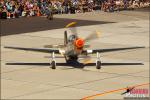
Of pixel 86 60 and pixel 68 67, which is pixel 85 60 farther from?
pixel 68 67

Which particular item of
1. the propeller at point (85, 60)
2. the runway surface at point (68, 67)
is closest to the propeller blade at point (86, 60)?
the propeller at point (85, 60)

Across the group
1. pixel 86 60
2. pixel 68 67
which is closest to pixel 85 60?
pixel 86 60

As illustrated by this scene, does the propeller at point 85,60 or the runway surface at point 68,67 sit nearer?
the runway surface at point 68,67

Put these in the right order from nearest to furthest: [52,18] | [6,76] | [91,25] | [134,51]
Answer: [6,76] < [134,51] < [91,25] < [52,18]

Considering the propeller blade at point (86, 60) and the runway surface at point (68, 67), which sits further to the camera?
the propeller blade at point (86, 60)

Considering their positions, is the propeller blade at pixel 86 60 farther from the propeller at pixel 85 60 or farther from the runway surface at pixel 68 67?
the runway surface at pixel 68 67

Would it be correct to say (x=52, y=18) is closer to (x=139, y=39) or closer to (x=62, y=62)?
(x=139, y=39)

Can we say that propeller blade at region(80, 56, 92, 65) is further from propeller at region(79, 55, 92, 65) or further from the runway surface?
the runway surface

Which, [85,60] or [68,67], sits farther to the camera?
[85,60]

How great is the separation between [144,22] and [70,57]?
29698 millimetres

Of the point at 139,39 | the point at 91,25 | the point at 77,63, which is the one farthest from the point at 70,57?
the point at 91,25

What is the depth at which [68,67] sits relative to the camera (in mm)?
31969

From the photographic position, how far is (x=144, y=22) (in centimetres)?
5984

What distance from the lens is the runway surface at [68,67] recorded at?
25938mm
